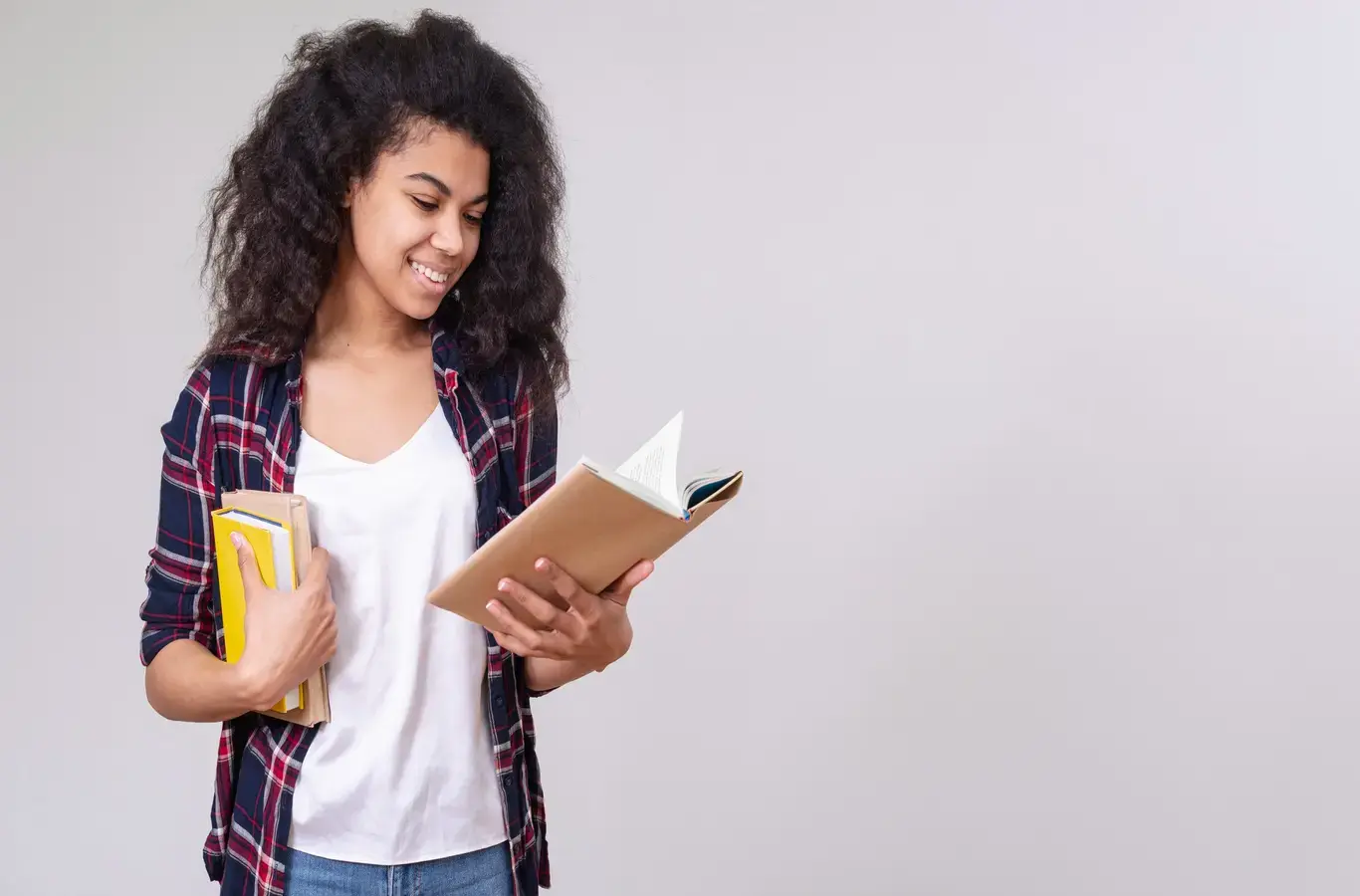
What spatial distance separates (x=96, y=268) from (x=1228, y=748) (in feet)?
8.04

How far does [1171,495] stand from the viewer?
247 cm

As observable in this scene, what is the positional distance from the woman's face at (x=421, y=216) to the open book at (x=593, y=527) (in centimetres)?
30

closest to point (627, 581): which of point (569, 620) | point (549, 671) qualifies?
point (569, 620)

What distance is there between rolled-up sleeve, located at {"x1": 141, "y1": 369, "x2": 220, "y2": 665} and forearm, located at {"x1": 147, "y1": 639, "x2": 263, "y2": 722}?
0.02 m

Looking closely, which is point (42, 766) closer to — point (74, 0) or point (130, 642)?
point (130, 642)

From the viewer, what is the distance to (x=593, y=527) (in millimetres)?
1180

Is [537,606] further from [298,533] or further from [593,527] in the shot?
[298,533]

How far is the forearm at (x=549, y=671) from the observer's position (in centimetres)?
140

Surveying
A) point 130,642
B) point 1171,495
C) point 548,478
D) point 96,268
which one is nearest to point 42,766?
point 130,642

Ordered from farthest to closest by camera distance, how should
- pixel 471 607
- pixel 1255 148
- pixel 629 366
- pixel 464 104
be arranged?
pixel 629 366
pixel 1255 148
pixel 464 104
pixel 471 607

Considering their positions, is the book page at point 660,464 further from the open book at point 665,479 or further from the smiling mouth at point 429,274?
the smiling mouth at point 429,274

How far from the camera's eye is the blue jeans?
4.29 feet

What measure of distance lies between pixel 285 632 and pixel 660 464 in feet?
1.33

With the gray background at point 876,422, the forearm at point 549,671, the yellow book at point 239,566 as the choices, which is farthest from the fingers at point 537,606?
the gray background at point 876,422
